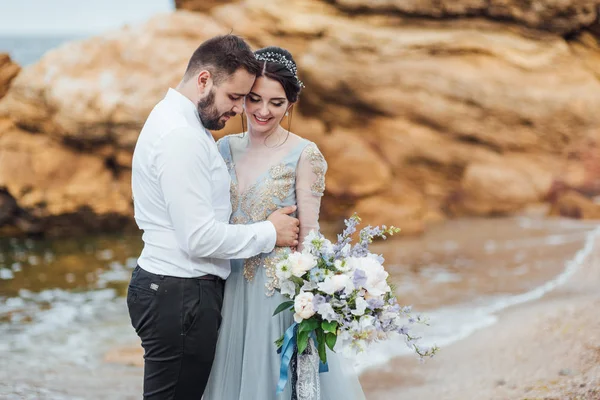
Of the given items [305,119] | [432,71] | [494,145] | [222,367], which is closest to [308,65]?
[305,119]

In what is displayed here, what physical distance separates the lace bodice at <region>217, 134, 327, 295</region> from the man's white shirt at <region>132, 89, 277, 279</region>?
8.2 inches

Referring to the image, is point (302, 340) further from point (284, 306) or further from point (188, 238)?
point (188, 238)

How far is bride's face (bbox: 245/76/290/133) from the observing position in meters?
3.02

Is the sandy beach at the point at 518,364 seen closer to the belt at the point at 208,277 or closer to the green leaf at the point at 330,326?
the green leaf at the point at 330,326

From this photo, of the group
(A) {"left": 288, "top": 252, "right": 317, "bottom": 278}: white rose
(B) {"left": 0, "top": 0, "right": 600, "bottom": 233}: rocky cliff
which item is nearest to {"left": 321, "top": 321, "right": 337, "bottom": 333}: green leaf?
(A) {"left": 288, "top": 252, "right": 317, "bottom": 278}: white rose

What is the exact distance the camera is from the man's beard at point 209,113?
2670 millimetres

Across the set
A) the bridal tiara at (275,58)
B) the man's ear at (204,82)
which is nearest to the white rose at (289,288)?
the man's ear at (204,82)

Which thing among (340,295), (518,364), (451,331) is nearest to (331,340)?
(340,295)

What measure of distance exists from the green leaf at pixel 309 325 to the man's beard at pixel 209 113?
0.85 m

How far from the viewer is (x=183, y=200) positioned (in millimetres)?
2477

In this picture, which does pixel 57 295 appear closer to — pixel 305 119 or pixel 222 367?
pixel 305 119

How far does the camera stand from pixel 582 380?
13.6 feet

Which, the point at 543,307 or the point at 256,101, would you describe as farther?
the point at 543,307

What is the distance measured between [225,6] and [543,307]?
313 inches
